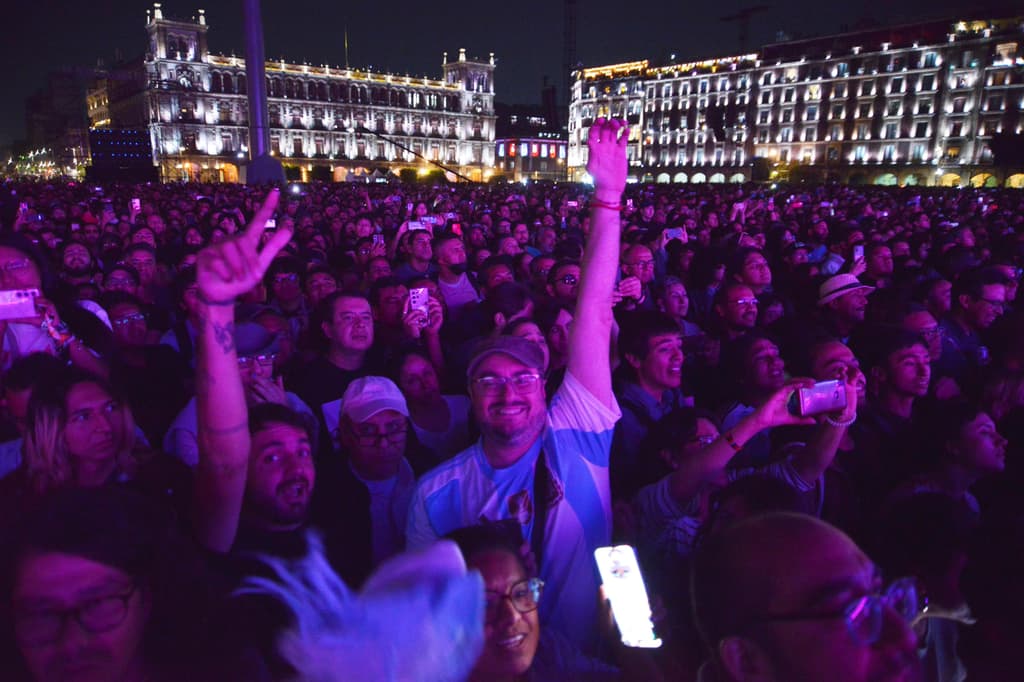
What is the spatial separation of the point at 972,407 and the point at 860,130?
7743 cm

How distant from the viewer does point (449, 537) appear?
176cm

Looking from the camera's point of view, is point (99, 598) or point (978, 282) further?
point (978, 282)

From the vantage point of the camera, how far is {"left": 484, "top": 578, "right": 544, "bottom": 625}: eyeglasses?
A: 1.57 meters

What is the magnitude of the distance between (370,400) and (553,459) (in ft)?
2.82

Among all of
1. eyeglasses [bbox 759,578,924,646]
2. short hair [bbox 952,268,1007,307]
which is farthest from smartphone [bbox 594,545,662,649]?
short hair [bbox 952,268,1007,307]

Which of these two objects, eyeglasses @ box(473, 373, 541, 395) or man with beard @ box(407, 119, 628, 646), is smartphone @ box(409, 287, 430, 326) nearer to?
man with beard @ box(407, 119, 628, 646)

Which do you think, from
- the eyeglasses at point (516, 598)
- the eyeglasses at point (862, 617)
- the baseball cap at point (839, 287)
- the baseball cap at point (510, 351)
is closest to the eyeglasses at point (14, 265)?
the baseball cap at point (510, 351)

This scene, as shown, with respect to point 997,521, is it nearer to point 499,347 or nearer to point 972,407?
point 972,407

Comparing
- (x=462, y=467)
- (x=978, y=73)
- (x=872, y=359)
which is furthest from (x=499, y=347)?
(x=978, y=73)

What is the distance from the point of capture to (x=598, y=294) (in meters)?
2.35

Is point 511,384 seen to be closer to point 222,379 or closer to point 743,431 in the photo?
point 743,431

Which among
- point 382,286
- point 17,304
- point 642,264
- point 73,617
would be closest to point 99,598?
point 73,617

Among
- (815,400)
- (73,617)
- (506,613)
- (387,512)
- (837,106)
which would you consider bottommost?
(387,512)

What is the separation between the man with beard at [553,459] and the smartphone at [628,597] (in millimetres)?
612
